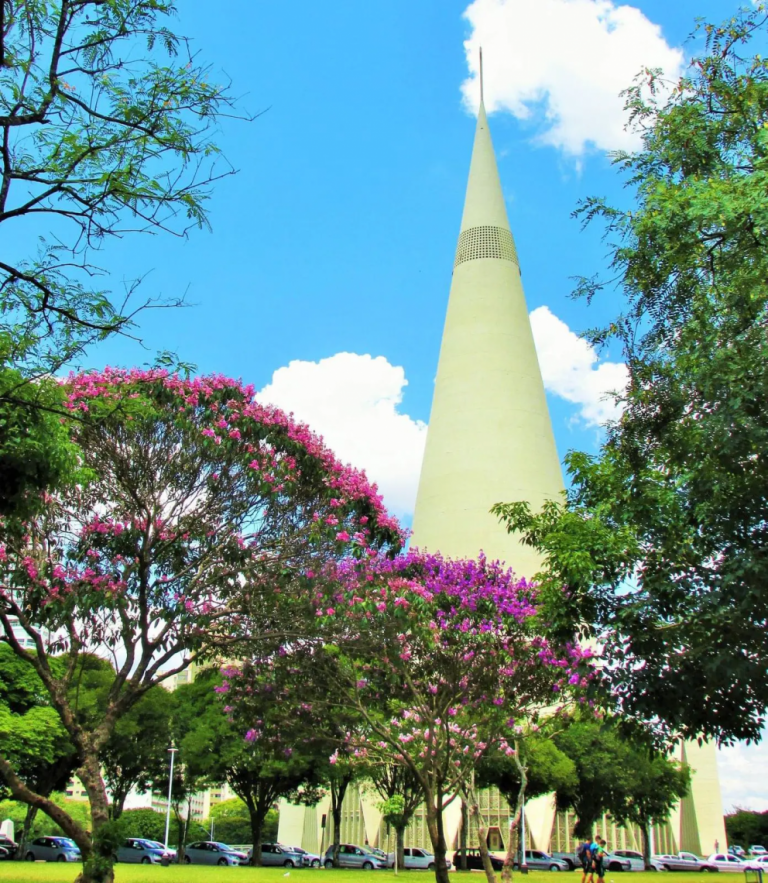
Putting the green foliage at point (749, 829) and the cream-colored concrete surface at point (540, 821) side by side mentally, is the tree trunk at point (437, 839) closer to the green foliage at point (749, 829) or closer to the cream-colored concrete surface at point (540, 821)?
the cream-colored concrete surface at point (540, 821)

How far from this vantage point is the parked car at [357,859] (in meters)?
42.5

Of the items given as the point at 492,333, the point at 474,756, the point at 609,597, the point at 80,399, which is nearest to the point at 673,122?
the point at 609,597

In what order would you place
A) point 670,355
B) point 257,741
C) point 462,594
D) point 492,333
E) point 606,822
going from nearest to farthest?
point 670,355 < point 462,594 < point 257,741 < point 606,822 < point 492,333

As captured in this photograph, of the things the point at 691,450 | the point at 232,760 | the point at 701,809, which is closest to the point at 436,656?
the point at 691,450

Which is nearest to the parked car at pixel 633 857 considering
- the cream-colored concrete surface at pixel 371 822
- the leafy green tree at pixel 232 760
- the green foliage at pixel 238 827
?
the cream-colored concrete surface at pixel 371 822

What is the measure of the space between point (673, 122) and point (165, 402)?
9249 millimetres

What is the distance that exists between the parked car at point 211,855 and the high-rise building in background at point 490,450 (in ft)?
24.2

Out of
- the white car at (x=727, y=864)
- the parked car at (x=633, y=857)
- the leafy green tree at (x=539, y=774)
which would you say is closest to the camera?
the leafy green tree at (x=539, y=774)

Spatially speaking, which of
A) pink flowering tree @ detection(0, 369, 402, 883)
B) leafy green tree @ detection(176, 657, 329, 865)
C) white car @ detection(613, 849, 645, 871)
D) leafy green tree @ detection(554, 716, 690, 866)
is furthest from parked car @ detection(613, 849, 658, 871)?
pink flowering tree @ detection(0, 369, 402, 883)

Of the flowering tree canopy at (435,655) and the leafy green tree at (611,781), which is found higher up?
the flowering tree canopy at (435,655)

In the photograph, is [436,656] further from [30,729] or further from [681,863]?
[681,863]

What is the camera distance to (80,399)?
13398 mm

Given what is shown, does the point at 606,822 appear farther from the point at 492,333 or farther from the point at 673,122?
the point at 673,122

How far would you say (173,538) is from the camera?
49.1 ft
